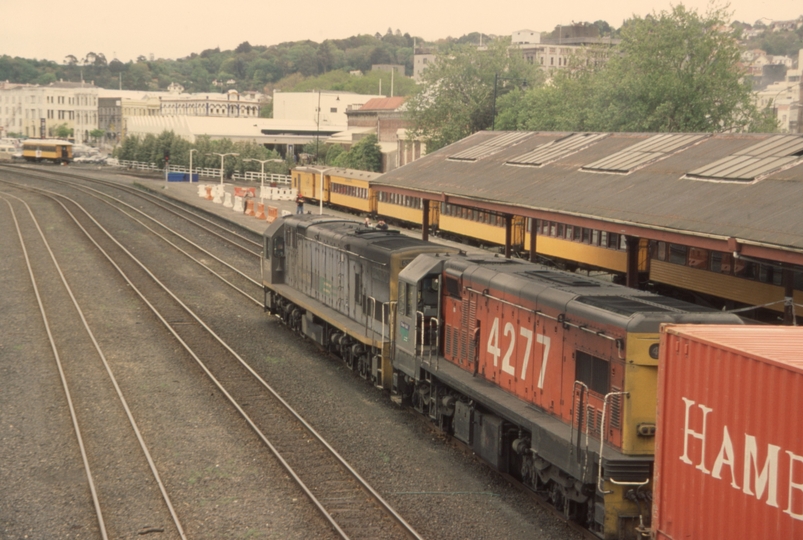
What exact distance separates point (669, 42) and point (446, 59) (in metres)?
32.7

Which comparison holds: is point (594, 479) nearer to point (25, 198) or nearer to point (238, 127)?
point (25, 198)

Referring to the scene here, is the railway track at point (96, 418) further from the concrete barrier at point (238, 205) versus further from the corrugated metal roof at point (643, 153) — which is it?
the concrete barrier at point (238, 205)

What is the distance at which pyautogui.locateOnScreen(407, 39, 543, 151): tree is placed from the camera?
8938 cm

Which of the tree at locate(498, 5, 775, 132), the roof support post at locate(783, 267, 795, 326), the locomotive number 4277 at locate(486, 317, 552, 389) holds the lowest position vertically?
the locomotive number 4277 at locate(486, 317, 552, 389)

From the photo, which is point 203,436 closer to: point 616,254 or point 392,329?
point 392,329

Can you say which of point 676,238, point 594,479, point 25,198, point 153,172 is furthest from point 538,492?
point 153,172

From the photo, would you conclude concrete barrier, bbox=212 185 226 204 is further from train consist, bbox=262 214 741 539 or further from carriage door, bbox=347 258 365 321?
carriage door, bbox=347 258 365 321

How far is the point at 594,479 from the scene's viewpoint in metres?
12.5

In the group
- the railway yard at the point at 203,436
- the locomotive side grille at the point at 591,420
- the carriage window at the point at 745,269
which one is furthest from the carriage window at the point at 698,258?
the locomotive side grille at the point at 591,420

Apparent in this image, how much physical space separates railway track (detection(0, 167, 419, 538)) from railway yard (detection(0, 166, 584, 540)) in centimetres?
5

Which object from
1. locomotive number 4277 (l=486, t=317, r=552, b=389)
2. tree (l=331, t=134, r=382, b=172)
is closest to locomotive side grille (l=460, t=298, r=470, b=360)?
locomotive number 4277 (l=486, t=317, r=552, b=389)

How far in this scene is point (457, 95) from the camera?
9106cm

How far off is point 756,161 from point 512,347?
10923 mm

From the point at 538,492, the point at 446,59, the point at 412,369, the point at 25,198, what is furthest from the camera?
the point at 446,59
